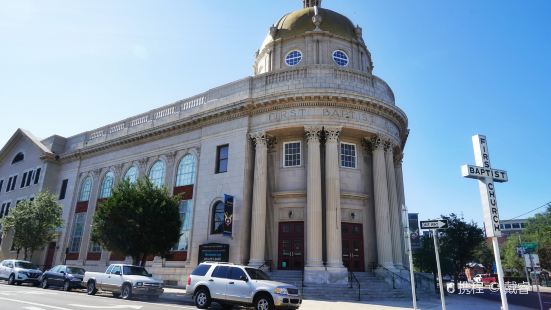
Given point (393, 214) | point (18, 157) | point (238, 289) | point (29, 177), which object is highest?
point (18, 157)

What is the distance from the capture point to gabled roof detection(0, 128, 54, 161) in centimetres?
3994

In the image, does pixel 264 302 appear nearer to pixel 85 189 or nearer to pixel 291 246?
pixel 291 246

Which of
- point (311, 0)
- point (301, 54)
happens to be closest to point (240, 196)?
point (301, 54)

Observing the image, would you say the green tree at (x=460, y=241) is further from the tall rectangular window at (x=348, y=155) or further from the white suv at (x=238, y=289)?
the white suv at (x=238, y=289)

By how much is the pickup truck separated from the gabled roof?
84.1 feet

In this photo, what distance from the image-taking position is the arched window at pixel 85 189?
118 ft

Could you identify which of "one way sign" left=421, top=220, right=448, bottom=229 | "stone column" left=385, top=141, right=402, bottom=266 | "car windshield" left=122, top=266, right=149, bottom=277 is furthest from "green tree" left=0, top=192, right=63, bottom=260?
"one way sign" left=421, top=220, right=448, bottom=229

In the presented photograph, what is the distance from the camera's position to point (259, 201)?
2375 cm

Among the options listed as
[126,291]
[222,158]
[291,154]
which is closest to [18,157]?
[222,158]

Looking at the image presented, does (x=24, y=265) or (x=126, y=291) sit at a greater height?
(x=24, y=265)

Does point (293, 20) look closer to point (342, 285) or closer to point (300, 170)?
point (300, 170)

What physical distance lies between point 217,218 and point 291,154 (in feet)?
22.2

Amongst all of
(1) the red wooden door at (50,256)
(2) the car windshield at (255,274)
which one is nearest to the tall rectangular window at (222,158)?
(2) the car windshield at (255,274)

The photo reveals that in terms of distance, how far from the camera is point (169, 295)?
19172mm
